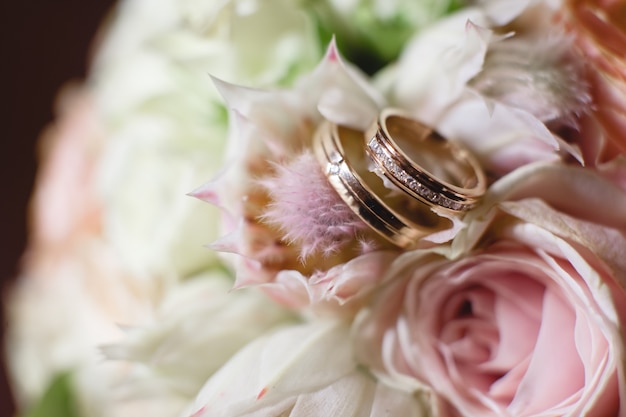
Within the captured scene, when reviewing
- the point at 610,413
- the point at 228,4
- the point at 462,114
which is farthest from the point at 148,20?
the point at 610,413

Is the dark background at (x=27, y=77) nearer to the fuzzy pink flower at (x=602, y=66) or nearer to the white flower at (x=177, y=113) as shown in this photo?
the white flower at (x=177, y=113)

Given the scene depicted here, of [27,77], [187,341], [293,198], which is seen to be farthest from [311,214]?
[27,77]

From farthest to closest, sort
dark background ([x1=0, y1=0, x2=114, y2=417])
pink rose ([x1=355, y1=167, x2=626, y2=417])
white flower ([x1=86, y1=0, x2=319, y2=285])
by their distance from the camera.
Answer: dark background ([x1=0, y1=0, x2=114, y2=417])
white flower ([x1=86, y1=0, x2=319, y2=285])
pink rose ([x1=355, y1=167, x2=626, y2=417])

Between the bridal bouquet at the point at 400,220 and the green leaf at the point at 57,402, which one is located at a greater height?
the bridal bouquet at the point at 400,220

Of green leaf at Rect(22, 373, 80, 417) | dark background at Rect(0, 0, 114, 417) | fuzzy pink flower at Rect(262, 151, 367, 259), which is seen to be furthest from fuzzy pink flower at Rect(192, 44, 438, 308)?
dark background at Rect(0, 0, 114, 417)

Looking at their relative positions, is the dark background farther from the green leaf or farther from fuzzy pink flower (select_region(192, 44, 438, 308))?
fuzzy pink flower (select_region(192, 44, 438, 308))

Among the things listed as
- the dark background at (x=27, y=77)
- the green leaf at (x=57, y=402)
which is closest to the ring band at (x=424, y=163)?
the green leaf at (x=57, y=402)
